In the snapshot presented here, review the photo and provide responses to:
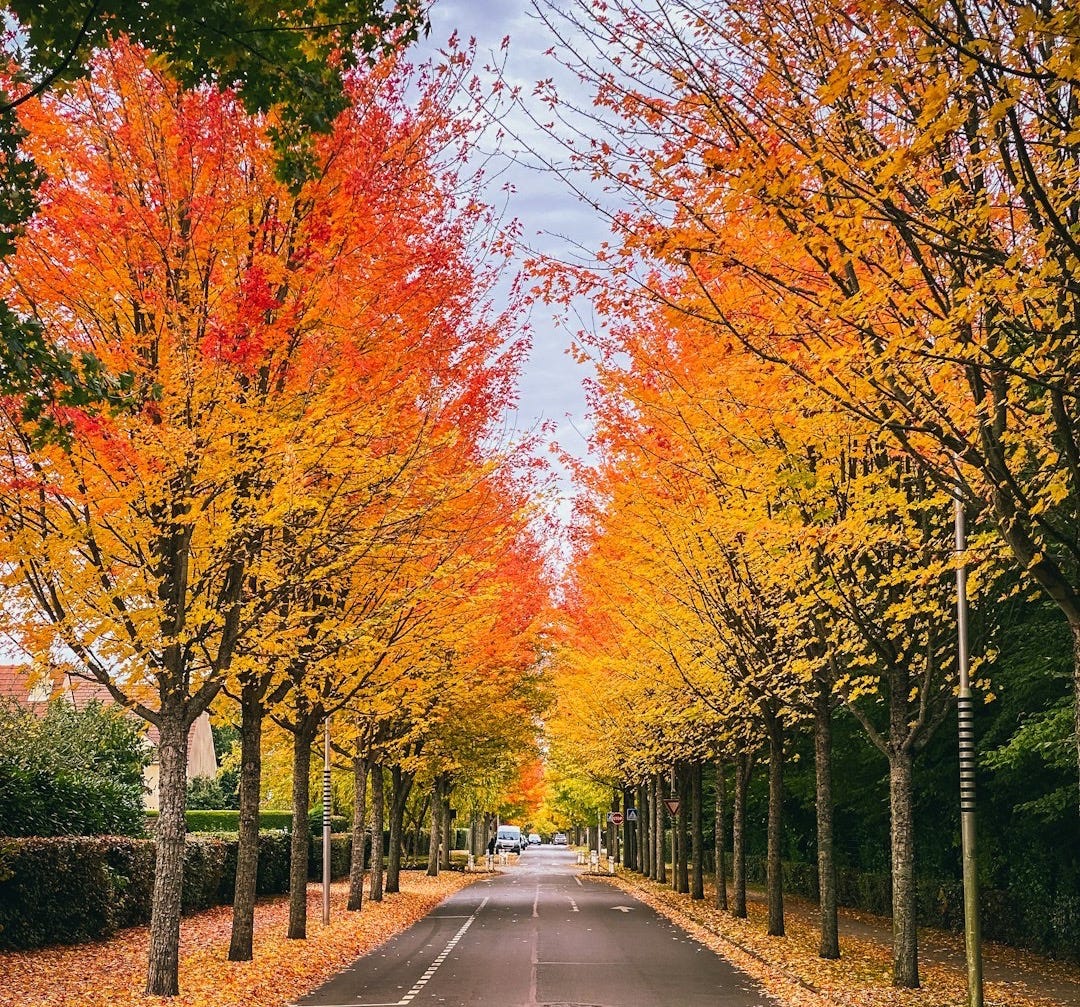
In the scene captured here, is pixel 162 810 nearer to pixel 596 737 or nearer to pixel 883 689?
pixel 883 689

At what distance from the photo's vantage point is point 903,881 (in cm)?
1519

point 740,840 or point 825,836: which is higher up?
point 825,836

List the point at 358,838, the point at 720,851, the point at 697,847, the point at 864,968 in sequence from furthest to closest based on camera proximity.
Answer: the point at 697,847 < the point at 720,851 < the point at 358,838 < the point at 864,968

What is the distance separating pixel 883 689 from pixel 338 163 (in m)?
14.9

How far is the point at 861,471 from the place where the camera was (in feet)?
47.9

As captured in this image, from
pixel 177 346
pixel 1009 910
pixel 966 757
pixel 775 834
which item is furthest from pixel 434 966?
pixel 1009 910

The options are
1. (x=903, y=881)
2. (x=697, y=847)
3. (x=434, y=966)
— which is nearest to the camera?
(x=903, y=881)

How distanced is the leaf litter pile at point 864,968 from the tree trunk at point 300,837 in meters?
7.20

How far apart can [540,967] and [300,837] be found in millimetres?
5134

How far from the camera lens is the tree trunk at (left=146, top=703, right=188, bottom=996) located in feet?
42.6

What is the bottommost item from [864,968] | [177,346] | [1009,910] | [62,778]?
[864,968]

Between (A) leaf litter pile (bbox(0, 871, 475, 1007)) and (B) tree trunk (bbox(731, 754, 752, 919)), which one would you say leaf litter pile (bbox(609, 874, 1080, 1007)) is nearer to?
(B) tree trunk (bbox(731, 754, 752, 919))

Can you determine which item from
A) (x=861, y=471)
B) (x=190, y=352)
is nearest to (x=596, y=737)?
(x=861, y=471)

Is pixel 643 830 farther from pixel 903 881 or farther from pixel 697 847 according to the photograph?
pixel 903 881
